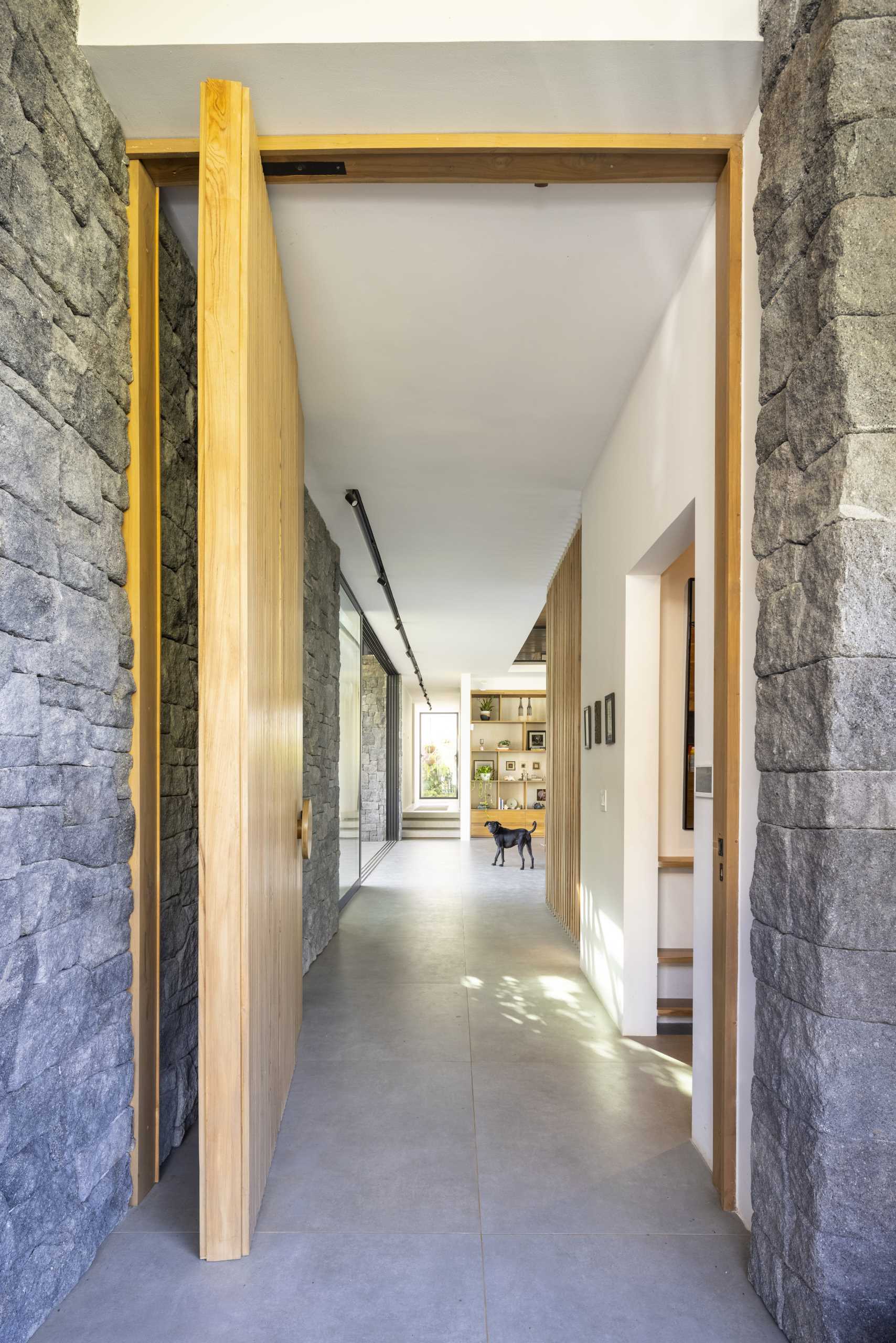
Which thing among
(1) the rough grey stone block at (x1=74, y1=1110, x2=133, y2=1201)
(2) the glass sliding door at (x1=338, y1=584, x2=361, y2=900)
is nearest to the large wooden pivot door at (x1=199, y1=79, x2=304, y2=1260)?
(1) the rough grey stone block at (x1=74, y1=1110, x2=133, y2=1201)

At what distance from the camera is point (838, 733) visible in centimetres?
162

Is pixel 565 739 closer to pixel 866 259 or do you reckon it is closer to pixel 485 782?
pixel 866 259

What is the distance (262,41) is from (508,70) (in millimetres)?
557

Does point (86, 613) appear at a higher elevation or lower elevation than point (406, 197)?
lower

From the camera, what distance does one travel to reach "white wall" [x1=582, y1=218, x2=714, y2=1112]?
2555mm

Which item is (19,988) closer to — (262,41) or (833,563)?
(833,563)

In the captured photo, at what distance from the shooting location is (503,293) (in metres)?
2.93

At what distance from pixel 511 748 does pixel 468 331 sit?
1280 cm

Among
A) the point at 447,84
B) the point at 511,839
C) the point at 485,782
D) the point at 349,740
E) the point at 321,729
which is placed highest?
the point at 447,84

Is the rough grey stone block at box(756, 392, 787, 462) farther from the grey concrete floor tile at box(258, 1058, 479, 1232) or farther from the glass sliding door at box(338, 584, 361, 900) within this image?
the glass sliding door at box(338, 584, 361, 900)

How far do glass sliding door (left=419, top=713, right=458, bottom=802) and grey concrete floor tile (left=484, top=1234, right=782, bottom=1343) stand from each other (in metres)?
19.2

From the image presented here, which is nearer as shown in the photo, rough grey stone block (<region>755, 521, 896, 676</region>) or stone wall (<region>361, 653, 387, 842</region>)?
rough grey stone block (<region>755, 521, 896, 676</region>)

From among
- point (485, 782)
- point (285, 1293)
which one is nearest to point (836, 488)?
point (285, 1293)

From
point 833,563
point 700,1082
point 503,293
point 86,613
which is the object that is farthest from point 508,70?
point 700,1082
